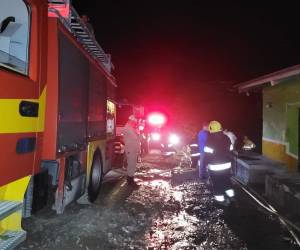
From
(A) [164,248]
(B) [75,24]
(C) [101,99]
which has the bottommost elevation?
(A) [164,248]

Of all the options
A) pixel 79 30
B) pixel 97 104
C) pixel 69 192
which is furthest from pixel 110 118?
pixel 69 192

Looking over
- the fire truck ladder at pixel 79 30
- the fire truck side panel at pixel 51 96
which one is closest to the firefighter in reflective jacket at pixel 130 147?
the fire truck ladder at pixel 79 30

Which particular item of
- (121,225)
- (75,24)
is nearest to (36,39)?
(75,24)

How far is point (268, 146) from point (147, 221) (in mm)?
8771

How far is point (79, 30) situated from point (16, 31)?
8.97 feet

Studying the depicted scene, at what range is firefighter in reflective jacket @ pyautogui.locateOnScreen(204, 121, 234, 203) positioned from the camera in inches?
317

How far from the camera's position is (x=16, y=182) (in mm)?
3691

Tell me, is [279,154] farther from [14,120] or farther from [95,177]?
[14,120]

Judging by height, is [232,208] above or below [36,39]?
below

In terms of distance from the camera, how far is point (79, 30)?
21.4ft

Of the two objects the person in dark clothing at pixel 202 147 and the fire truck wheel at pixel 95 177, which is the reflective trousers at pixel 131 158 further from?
the fire truck wheel at pixel 95 177

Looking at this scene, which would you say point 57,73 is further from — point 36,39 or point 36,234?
point 36,234

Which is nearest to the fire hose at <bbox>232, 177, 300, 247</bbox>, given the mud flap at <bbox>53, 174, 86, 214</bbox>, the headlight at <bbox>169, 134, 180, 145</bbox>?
the mud flap at <bbox>53, 174, 86, 214</bbox>

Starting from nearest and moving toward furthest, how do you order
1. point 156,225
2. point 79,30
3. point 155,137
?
point 156,225
point 79,30
point 155,137
